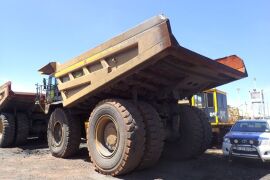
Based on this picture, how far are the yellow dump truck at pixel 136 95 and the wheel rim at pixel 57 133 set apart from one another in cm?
27

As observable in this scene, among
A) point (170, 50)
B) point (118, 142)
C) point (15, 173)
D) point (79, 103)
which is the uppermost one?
point (170, 50)

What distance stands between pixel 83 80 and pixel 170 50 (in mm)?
3002

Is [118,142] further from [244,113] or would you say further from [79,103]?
[244,113]

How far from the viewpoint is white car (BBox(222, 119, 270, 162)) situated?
8766 millimetres

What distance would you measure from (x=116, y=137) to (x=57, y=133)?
3671mm

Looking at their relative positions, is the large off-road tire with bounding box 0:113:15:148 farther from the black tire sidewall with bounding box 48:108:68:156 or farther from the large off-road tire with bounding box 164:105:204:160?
the large off-road tire with bounding box 164:105:204:160

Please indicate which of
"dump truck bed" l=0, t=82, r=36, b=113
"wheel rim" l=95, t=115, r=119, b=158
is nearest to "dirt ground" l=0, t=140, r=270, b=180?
"wheel rim" l=95, t=115, r=119, b=158

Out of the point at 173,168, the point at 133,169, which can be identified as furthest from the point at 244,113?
the point at 133,169

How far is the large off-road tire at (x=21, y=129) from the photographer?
13570 millimetres

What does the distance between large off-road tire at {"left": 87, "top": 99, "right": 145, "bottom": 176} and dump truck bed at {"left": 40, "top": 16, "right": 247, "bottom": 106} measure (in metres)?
0.59

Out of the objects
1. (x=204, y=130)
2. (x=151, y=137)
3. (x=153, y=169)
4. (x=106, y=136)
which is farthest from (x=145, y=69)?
(x=204, y=130)

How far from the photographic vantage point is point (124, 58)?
726 cm

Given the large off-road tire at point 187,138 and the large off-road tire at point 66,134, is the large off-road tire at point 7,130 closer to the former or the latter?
the large off-road tire at point 66,134

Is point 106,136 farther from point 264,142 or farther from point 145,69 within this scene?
point 264,142
